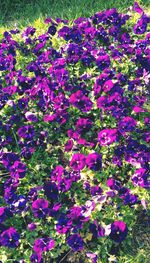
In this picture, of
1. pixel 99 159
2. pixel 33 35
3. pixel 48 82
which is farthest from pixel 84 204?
pixel 33 35

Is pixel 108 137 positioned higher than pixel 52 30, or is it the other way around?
pixel 52 30

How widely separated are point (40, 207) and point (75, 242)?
42 cm

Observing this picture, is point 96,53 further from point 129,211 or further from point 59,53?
point 129,211

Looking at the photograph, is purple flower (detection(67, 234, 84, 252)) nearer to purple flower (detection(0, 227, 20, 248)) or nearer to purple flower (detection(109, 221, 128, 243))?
purple flower (detection(109, 221, 128, 243))

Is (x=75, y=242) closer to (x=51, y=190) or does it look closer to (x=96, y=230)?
(x=96, y=230)

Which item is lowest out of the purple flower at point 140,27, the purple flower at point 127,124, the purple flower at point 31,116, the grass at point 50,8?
the purple flower at point 127,124

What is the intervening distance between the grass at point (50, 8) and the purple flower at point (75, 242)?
159 inches

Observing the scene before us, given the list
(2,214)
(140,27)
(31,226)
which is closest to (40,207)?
(31,226)

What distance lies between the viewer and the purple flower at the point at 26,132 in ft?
13.4

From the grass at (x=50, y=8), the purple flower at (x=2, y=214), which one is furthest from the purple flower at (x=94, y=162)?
the grass at (x=50, y=8)

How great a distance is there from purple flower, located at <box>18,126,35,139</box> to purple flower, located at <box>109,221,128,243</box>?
50.5 inches

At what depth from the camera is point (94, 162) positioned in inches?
146

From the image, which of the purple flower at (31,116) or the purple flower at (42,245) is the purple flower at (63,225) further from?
the purple flower at (31,116)

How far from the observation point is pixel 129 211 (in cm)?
360
